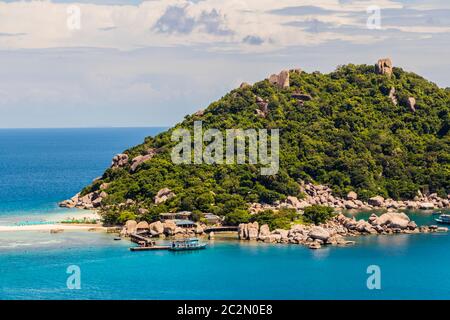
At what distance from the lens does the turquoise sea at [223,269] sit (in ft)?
150

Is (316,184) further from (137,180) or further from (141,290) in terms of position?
(141,290)

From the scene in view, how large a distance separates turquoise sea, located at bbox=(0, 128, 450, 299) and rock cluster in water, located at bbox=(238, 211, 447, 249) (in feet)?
4.72

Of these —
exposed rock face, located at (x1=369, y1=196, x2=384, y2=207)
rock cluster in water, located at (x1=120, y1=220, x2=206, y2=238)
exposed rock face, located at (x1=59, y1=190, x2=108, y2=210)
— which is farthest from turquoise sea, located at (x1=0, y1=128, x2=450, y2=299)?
exposed rock face, located at (x1=369, y1=196, x2=384, y2=207)

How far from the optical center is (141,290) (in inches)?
1812

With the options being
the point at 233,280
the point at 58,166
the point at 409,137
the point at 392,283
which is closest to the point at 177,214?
the point at 233,280

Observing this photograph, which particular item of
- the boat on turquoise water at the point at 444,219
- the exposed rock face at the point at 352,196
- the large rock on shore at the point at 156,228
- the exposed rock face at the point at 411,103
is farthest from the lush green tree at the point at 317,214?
the exposed rock face at the point at 411,103

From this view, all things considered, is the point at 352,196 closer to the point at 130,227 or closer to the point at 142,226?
the point at 142,226

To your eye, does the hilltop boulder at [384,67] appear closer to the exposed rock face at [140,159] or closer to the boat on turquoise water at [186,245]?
the exposed rock face at [140,159]

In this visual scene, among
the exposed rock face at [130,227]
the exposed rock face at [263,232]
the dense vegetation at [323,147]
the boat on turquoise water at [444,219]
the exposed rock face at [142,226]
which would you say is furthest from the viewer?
the dense vegetation at [323,147]

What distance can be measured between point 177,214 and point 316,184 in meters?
19.5

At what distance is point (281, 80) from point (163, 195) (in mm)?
28374

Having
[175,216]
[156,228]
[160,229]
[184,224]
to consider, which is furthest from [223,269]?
[175,216]

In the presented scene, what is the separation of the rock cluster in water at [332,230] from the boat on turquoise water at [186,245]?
4668 millimetres

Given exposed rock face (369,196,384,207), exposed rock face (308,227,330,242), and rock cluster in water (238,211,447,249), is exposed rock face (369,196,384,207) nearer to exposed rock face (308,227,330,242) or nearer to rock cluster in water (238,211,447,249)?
rock cluster in water (238,211,447,249)
